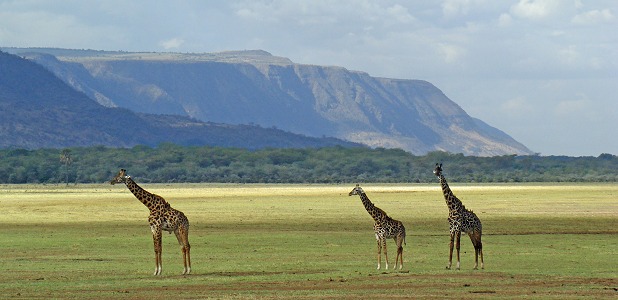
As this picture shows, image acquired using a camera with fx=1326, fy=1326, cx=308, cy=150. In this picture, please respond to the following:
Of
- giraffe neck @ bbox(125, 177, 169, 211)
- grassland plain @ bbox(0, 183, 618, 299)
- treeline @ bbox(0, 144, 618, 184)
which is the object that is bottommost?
grassland plain @ bbox(0, 183, 618, 299)

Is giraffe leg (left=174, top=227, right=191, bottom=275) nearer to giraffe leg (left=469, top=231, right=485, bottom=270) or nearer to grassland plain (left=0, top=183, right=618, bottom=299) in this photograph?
grassland plain (left=0, top=183, right=618, bottom=299)

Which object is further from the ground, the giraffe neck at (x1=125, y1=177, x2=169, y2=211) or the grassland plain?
the giraffe neck at (x1=125, y1=177, x2=169, y2=211)

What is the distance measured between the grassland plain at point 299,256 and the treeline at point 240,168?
87.0 meters

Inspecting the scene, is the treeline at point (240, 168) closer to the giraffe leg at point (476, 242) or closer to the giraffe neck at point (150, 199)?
the giraffe neck at point (150, 199)

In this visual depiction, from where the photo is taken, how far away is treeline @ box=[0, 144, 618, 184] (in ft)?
486

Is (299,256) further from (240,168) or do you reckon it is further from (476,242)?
(240,168)

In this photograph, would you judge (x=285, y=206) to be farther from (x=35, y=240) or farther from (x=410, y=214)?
(x=35, y=240)

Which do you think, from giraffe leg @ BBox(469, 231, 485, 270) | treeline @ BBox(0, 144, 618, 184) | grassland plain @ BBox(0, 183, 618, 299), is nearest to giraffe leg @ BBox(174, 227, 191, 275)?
grassland plain @ BBox(0, 183, 618, 299)

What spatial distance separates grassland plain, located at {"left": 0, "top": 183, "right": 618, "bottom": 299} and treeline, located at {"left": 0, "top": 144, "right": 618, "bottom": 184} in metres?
87.0

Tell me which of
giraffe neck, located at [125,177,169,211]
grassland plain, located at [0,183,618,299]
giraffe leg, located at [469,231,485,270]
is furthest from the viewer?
giraffe leg, located at [469,231,485,270]

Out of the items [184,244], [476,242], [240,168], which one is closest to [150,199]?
[184,244]

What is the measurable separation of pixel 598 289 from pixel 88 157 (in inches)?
6041

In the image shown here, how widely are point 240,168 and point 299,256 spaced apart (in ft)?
451

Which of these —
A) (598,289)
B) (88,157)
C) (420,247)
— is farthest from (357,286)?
(88,157)
